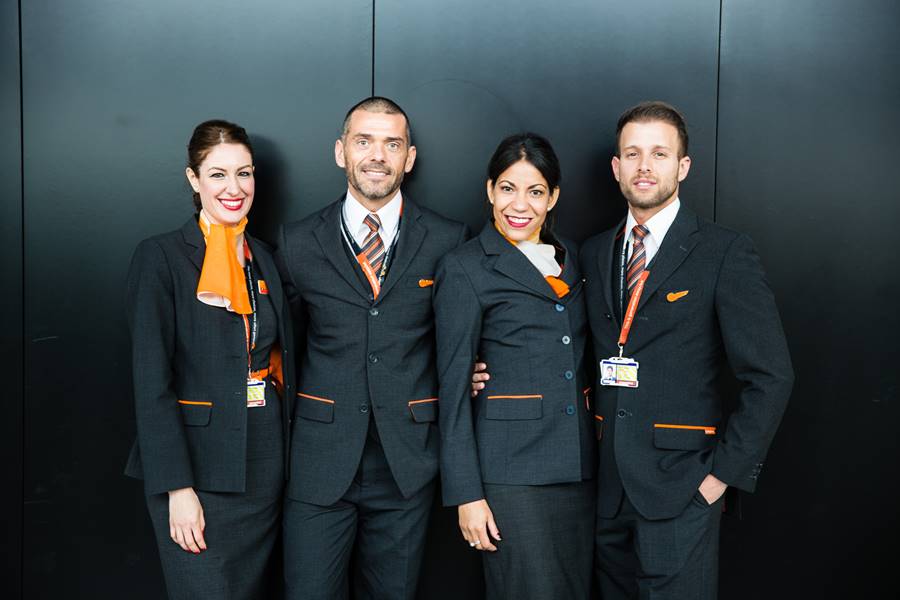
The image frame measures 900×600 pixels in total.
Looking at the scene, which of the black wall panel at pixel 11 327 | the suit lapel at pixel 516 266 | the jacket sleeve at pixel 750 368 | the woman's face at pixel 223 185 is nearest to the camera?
the jacket sleeve at pixel 750 368

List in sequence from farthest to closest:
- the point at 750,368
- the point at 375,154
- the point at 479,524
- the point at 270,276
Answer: the point at 375,154, the point at 270,276, the point at 479,524, the point at 750,368

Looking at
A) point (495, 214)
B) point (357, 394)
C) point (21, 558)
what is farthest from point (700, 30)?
point (21, 558)

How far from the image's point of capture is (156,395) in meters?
2.30

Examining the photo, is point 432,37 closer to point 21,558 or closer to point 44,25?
point 44,25

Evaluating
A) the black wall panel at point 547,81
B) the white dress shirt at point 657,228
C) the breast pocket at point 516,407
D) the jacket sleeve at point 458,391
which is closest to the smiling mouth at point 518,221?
the jacket sleeve at point 458,391

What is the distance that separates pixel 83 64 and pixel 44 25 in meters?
0.22

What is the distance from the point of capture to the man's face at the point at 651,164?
8.25ft

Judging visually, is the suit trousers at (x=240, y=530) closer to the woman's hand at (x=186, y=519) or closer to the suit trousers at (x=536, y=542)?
the woman's hand at (x=186, y=519)

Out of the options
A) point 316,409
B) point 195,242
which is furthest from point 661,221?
point 195,242

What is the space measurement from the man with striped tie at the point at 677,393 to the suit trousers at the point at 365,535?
0.65 metres

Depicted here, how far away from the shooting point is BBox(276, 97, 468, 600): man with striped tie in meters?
2.55

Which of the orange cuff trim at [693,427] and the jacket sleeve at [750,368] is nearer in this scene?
the jacket sleeve at [750,368]

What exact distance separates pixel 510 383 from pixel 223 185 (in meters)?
1.17

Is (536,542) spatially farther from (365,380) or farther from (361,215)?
(361,215)
